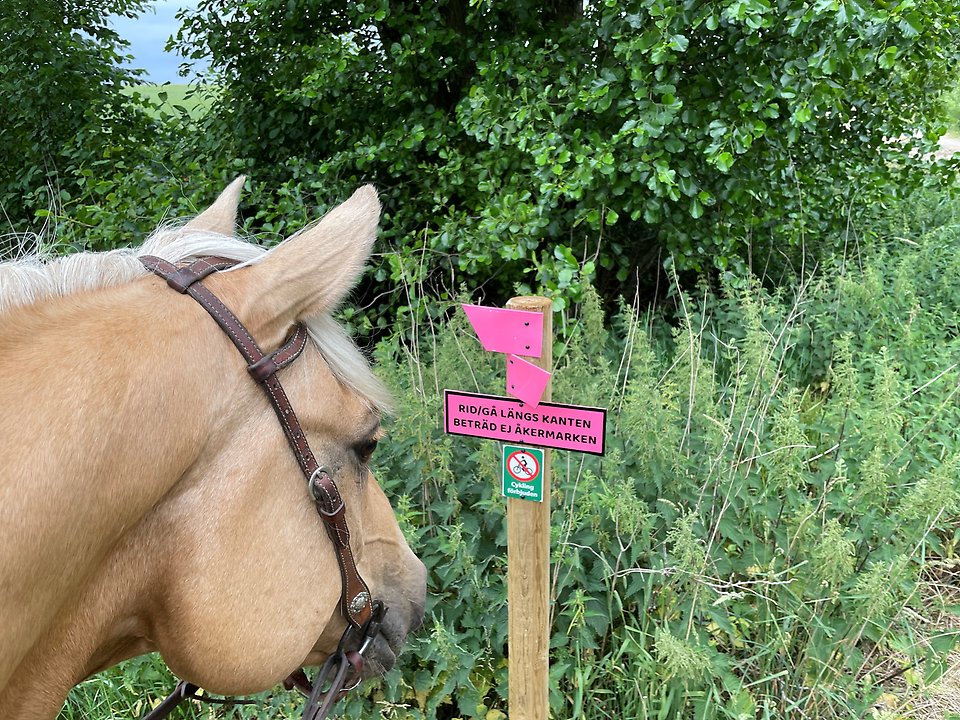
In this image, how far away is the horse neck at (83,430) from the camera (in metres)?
0.91

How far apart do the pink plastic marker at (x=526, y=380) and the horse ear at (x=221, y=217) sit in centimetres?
71

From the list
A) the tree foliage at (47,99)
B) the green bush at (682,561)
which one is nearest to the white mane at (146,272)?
the green bush at (682,561)

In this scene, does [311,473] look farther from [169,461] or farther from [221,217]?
[221,217]

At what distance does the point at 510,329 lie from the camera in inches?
66.6

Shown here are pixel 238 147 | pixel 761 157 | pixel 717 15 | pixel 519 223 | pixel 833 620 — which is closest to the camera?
pixel 833 620

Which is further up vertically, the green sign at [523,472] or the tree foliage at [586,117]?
the tree foliage at [586,117]

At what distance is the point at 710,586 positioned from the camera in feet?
6.74

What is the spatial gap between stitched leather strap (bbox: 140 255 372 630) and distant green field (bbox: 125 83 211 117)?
15.9 ft

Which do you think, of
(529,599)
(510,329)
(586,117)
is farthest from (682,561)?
(586,117)

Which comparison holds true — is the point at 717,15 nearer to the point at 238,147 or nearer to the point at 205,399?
the point at 205,399

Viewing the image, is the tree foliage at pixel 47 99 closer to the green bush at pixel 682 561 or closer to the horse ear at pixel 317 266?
the green bush at pixel 682 561

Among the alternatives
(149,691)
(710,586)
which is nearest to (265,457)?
(710,586)

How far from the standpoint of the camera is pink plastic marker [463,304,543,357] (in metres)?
1.67

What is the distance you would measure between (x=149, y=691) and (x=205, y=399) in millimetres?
1981
